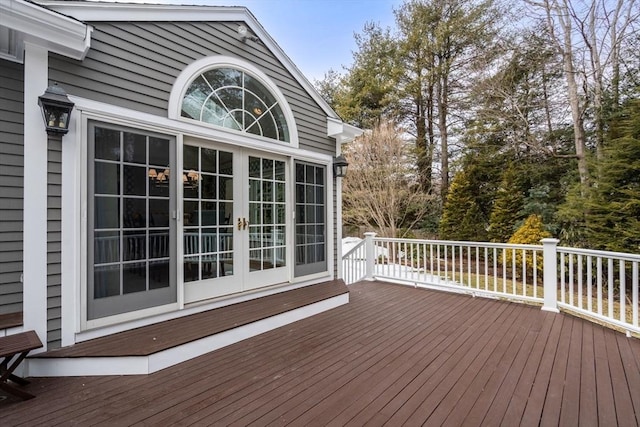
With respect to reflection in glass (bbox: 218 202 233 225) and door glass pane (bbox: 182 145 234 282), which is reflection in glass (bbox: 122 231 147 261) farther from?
reflection in glass (bbox: 218 202 233 225)

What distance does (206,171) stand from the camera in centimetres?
349

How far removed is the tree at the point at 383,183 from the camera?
9.90m

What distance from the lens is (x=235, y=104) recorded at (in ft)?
12.3

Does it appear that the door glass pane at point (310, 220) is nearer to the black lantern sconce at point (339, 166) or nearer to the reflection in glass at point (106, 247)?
the black lantern sconce at point (339, 166)

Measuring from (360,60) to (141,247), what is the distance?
41.3ft

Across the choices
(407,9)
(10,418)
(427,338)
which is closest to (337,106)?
(407,9)

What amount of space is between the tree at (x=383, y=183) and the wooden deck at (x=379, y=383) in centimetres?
677

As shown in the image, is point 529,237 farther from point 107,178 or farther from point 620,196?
point 107,178

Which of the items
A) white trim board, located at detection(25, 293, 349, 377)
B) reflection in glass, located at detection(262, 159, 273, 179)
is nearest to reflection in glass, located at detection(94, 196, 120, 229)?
white trim board, located at detection(25, 293, 349, 377)

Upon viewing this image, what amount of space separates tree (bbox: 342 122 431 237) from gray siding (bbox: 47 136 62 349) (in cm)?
841

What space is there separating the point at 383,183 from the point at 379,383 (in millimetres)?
8216

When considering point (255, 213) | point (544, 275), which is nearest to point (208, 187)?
point (255, 213)

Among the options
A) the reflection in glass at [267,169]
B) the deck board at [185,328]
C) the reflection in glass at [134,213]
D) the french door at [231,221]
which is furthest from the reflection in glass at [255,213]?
the reflection in glass at [134,213]

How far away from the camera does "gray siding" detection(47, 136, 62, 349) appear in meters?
2.44
